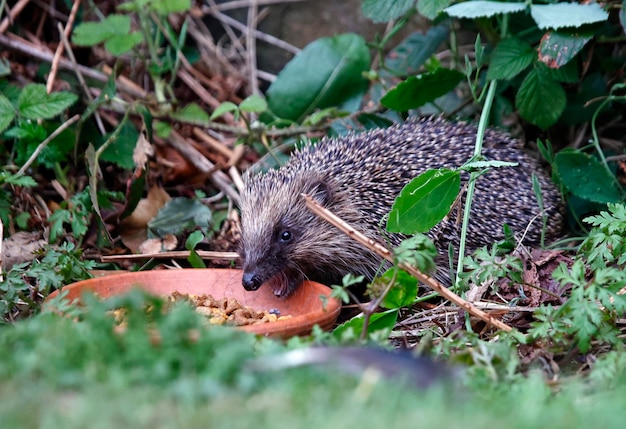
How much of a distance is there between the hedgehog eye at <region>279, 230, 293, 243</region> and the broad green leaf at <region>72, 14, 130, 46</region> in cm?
214

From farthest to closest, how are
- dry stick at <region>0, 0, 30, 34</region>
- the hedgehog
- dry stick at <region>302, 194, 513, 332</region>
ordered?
dry stick at <region>0, 0, 30, 34</region> < the hedgehog < dry stick at <region>302, 194, 513, 332</region>

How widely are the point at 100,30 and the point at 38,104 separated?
0.96 meters

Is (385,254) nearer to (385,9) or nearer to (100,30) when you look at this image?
(385,9)

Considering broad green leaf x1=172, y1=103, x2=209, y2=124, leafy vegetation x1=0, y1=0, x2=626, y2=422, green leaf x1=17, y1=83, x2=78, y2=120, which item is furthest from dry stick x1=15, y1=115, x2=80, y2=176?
broad green leaf x1=172, y1=103, x2=209, y2=124

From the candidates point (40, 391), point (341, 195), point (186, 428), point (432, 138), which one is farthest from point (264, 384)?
point (432, 138)

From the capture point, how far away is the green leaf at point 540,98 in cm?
506

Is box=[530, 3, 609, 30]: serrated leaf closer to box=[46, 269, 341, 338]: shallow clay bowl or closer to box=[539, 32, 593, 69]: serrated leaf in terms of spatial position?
box=[539, 32, 593, 69]: serrated leaf

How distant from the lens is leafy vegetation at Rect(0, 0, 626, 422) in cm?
201

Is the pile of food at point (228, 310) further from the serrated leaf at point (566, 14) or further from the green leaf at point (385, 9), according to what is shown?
the serrated leaf at point (566, 14)

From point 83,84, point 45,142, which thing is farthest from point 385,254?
point 83,84

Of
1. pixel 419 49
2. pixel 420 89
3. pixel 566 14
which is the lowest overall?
pixel 420 89

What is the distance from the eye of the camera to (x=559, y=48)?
4.77 meters

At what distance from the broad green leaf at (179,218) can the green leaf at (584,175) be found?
244cm

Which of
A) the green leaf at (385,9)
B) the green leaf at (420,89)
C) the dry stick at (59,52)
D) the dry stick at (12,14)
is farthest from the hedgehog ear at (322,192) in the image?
the dry stick at (12,14)
